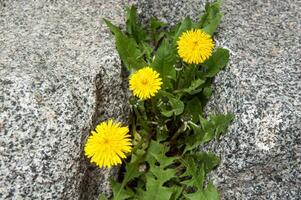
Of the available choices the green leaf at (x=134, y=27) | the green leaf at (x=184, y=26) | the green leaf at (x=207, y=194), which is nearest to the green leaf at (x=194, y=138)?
the green leaf at (x=207, y=194)

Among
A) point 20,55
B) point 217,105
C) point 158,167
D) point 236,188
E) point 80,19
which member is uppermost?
point 80,19

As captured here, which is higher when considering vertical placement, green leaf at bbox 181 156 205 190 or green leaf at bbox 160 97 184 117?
green leaf at bbox 160 97 184 117

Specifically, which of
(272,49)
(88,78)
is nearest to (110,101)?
(88,78)

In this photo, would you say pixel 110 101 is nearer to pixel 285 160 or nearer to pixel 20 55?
pixel 20 55

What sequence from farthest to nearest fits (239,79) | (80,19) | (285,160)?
(80,19)
(239,79)
(285,160)

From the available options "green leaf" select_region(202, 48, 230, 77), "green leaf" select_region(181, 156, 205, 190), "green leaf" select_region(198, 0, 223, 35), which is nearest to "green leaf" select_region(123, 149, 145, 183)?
"green leaf" select_region(181, 156, 205, 190)

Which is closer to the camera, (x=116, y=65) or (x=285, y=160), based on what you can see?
(x=285, y=160)

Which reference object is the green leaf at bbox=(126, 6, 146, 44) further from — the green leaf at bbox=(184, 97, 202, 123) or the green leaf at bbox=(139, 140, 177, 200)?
the green leaf at bbox=(139, 140, 177, 200)
